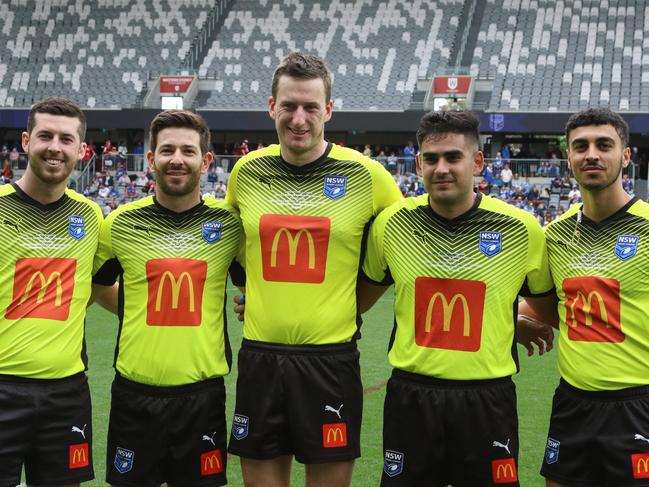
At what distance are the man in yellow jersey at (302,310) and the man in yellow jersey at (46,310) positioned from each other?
2.58ft

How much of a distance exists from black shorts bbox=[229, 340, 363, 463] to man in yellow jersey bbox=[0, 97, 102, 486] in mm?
788

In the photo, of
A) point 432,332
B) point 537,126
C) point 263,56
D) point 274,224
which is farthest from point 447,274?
point 263,56

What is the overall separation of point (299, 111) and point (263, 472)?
67.2 inches

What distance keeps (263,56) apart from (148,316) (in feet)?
90.9

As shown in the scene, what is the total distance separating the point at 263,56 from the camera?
30.4m

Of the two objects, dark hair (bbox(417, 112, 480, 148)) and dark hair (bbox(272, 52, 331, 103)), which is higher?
dark hair (bbox(272, 52, 331, 103))

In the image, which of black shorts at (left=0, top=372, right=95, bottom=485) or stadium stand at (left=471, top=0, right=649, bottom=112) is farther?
stadium stand at (left=471, top=0, right=649, bottom=112)

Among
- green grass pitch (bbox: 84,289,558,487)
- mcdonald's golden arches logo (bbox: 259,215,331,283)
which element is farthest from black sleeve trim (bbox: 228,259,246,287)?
green grass pitch (bbox: 84,289,558,487)

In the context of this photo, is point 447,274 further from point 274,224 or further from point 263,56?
point 263,56

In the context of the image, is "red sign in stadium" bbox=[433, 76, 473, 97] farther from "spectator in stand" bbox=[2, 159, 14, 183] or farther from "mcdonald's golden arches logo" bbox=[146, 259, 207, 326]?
"mcdonald's golden arches logo" bbox=[146, 259, 207, 326]

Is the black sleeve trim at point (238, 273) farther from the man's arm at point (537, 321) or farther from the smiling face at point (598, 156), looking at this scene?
the smiling face at point (598, 156)

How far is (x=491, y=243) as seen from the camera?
12.0 ft

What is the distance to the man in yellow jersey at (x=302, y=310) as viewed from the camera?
146 inches

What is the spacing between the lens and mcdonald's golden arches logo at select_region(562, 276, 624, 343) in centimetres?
359
